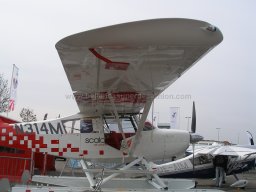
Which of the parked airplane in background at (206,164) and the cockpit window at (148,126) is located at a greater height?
the cockpit window at (148,126)

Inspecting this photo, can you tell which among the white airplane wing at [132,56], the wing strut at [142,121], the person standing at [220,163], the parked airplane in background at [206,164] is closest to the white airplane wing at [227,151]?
the parked airplane in background at [206,164]

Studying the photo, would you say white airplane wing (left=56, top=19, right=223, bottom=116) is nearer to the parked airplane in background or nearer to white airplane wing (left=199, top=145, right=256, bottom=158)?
the parked airplane in background

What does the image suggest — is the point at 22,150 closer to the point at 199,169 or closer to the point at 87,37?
the point at 87,37

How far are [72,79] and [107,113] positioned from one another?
94.9 inches

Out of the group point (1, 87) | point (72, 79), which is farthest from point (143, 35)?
point (1, 87)

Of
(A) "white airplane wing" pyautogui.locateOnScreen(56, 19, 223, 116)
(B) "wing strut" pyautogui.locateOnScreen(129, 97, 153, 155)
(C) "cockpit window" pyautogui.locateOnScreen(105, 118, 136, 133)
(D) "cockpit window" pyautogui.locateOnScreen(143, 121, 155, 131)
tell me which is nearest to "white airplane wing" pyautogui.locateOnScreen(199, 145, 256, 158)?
(D) "cockpit window" pyautogui.locateOnScreen(143, 121, 155, 131)

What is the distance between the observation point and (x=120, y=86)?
7.50 m

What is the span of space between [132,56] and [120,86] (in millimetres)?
1742

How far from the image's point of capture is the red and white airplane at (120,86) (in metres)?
4.86

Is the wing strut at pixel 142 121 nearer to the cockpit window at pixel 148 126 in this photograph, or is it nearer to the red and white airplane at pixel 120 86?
the red and white airplane at pixel 120 86

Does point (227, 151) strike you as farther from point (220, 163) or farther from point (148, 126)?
point (148, 126)

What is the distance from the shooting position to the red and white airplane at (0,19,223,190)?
486cm

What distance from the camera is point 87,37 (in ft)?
15.9

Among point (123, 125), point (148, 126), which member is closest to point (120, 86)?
point (123, 125)
